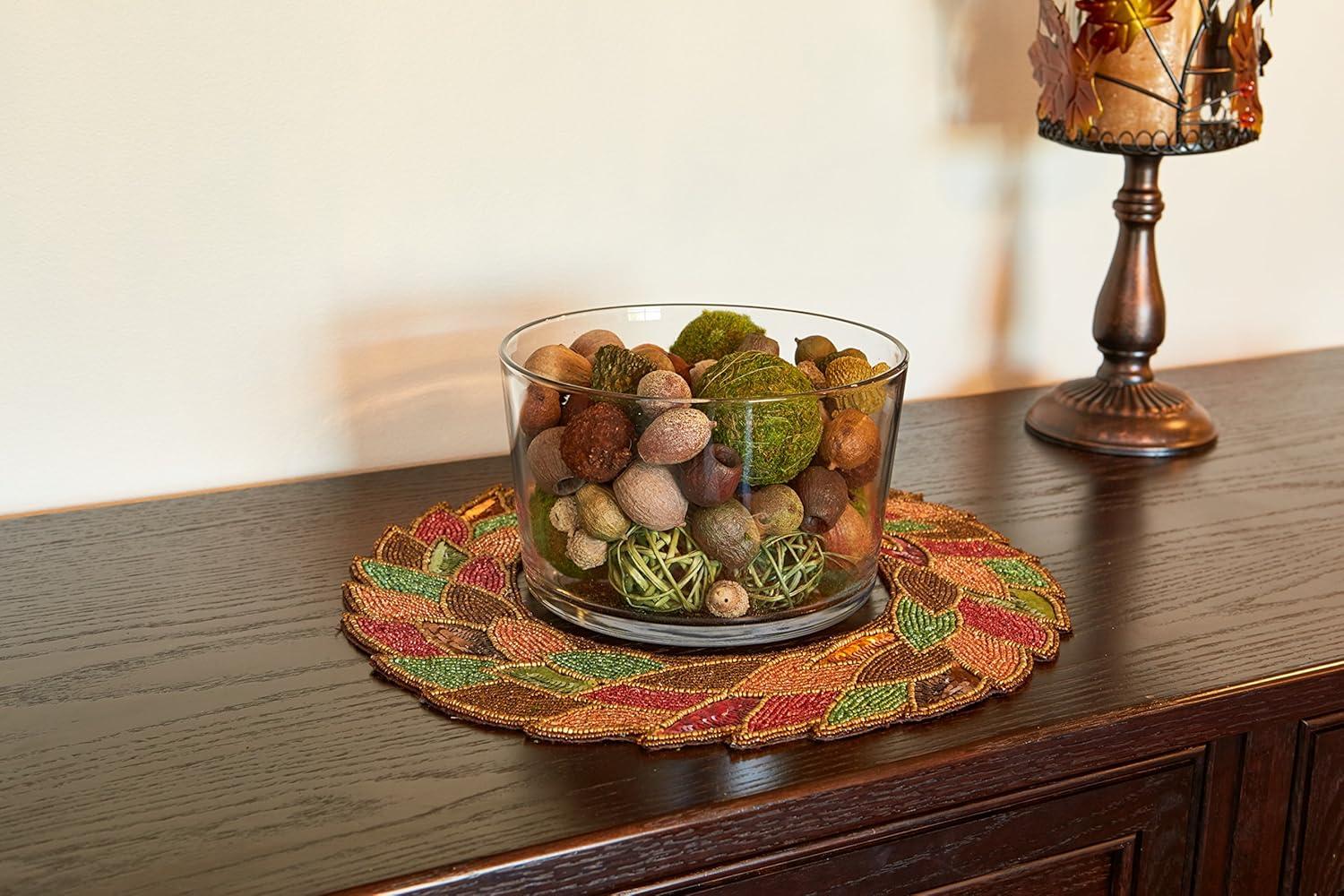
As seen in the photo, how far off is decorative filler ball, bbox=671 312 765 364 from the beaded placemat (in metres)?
0.15

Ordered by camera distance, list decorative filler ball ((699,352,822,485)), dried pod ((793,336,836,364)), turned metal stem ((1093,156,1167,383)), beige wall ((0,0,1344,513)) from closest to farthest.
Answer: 1. decorative filler ball ((699,352,822,485))
2. dried pod ((793,336,836,364))
3. beige wall ((0,0,1344,513))
4. turned metal stem ((1093,156,1167,383))

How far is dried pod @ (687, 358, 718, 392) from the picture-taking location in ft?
2.15

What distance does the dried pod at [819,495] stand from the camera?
0.64m

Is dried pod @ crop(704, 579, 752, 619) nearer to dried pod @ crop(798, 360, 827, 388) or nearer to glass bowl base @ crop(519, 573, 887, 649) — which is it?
glass bowl base @ crop(519, 573, 887, 649)

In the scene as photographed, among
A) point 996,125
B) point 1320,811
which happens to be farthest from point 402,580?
point 996,125

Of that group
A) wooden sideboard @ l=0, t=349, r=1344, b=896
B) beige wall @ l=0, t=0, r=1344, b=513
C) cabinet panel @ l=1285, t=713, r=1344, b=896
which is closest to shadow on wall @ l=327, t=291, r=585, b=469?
beige wall @ l=0, t=0, r=1344, b=513

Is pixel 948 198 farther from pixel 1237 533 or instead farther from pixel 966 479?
pixel 1237 533

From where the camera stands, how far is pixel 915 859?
0.58 meters

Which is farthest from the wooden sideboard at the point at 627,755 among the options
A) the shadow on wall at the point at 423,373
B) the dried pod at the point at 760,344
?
the dried pod at the point at 760,344

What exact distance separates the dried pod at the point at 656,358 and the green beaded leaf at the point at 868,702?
0.18 meters

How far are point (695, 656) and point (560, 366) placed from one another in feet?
0.53

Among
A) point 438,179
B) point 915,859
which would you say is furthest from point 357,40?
point 915,859

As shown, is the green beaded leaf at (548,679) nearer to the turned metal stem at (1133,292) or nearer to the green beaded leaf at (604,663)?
the green beaded leaf at (604,663)

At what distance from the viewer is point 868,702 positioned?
60 centimetres
